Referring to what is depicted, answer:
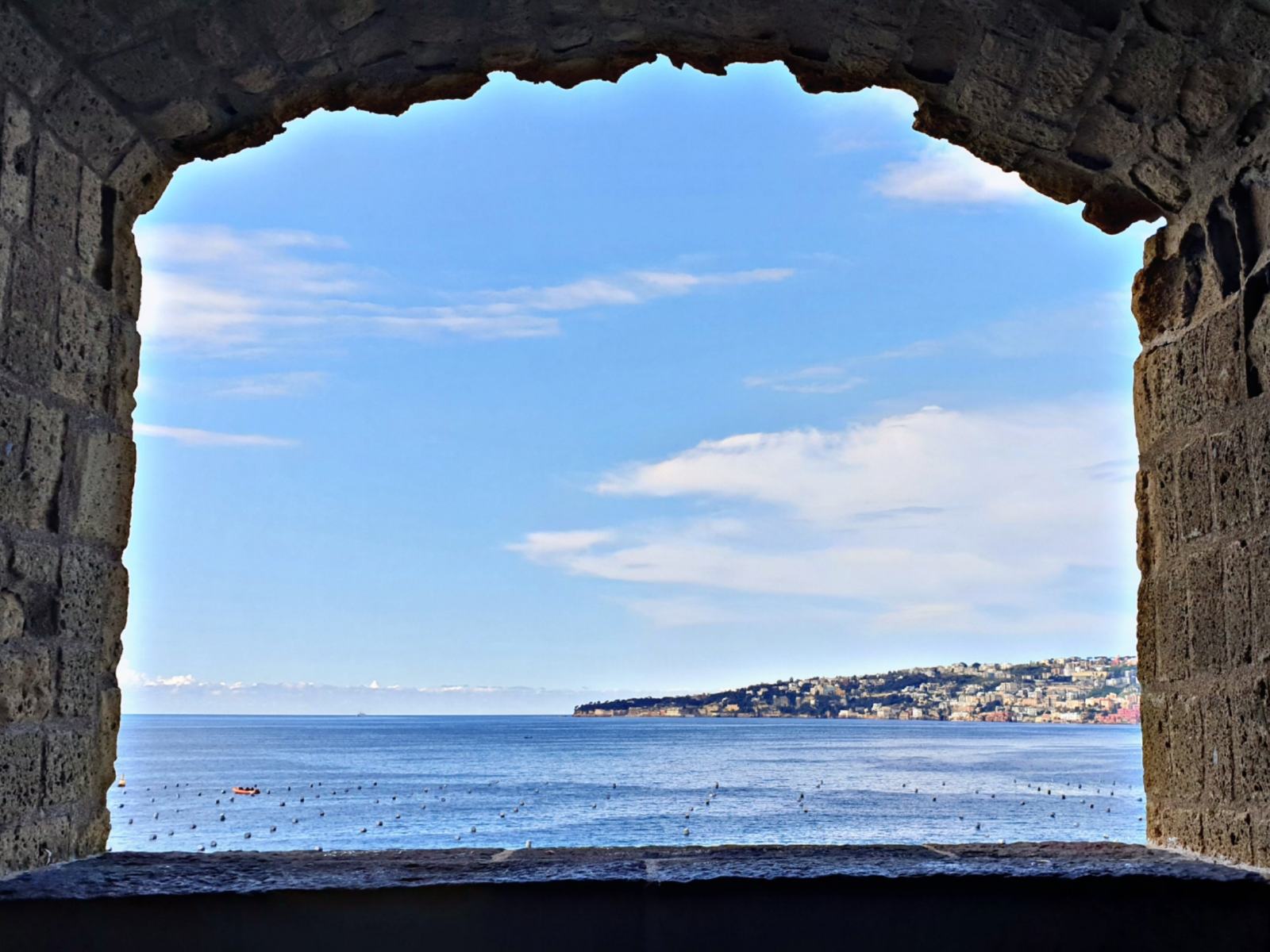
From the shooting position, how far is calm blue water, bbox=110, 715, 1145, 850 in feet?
126

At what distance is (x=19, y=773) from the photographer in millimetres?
2125

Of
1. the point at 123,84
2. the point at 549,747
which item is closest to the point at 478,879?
the point at 123,84

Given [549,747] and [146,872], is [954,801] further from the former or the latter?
[146,872]

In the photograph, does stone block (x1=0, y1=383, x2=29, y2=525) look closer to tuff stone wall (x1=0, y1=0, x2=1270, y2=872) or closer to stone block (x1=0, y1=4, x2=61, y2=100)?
tuff stone wall (x1=0, y1=0, x2=1270, y2=872)

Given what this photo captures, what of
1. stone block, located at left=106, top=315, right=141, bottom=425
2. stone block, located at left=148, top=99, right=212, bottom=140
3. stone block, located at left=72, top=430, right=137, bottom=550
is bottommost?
stone block, located at left=72, top=430, right=137, bottom=550

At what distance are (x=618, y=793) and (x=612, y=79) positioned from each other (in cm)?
5068

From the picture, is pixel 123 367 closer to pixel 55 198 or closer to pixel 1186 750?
pixel 55 198

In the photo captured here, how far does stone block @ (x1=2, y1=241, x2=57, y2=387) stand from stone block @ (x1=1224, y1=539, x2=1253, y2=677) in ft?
8.03

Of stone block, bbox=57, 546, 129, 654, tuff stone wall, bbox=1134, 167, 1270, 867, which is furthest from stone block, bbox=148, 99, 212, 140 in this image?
tuff stone wall, bbox=1134, 167, 1270, 867

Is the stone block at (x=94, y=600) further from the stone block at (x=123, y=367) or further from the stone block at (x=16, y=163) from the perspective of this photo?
the stone block at (x=16, y=163)

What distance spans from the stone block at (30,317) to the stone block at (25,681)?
1.74 ft

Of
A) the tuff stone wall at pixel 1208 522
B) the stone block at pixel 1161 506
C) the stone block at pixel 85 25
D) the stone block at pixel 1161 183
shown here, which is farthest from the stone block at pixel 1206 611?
the stone block at pixel 85 25

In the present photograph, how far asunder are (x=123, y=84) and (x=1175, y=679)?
2.63 metres

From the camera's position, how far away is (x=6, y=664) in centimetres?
209
